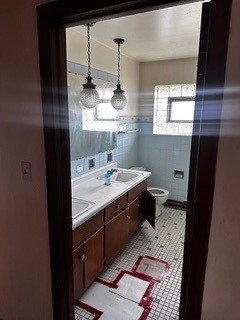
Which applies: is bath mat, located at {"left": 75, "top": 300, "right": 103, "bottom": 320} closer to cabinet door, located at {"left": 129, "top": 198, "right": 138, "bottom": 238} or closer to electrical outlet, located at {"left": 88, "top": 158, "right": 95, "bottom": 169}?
cabinet door, located at {"left": 129, "top": 198, "right": 138, "bottom": 238}

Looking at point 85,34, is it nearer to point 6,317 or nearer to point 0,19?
point 0,19

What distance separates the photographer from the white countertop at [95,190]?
71.2 inches

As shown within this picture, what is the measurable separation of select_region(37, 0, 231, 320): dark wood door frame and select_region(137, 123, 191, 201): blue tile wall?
8.89 feet

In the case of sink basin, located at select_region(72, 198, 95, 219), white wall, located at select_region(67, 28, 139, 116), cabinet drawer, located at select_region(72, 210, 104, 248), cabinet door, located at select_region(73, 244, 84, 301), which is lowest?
cabinet door, located at select_region(73, 244, 84, 301)

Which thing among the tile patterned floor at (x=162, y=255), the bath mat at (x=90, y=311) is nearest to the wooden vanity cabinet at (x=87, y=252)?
the bath mat at (x=90, y=311)

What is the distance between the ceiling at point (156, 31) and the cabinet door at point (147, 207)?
5.89ft

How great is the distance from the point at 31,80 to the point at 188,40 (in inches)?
81.0

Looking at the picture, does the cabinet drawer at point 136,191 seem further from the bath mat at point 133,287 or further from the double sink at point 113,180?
the bath mat at point 133,287

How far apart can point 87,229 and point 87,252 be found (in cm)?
20

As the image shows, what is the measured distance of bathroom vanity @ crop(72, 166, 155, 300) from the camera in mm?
1752

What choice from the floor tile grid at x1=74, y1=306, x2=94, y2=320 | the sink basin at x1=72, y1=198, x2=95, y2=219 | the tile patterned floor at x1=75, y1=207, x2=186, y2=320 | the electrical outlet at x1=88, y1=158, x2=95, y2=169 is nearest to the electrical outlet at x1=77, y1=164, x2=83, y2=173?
the electrical outlet at x1=88, y1=158, x2=95, y2=169

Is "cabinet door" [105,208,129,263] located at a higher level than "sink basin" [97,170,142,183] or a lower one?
lower

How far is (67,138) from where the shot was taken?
45.6 inches

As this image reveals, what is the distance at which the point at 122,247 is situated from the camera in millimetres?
2432
